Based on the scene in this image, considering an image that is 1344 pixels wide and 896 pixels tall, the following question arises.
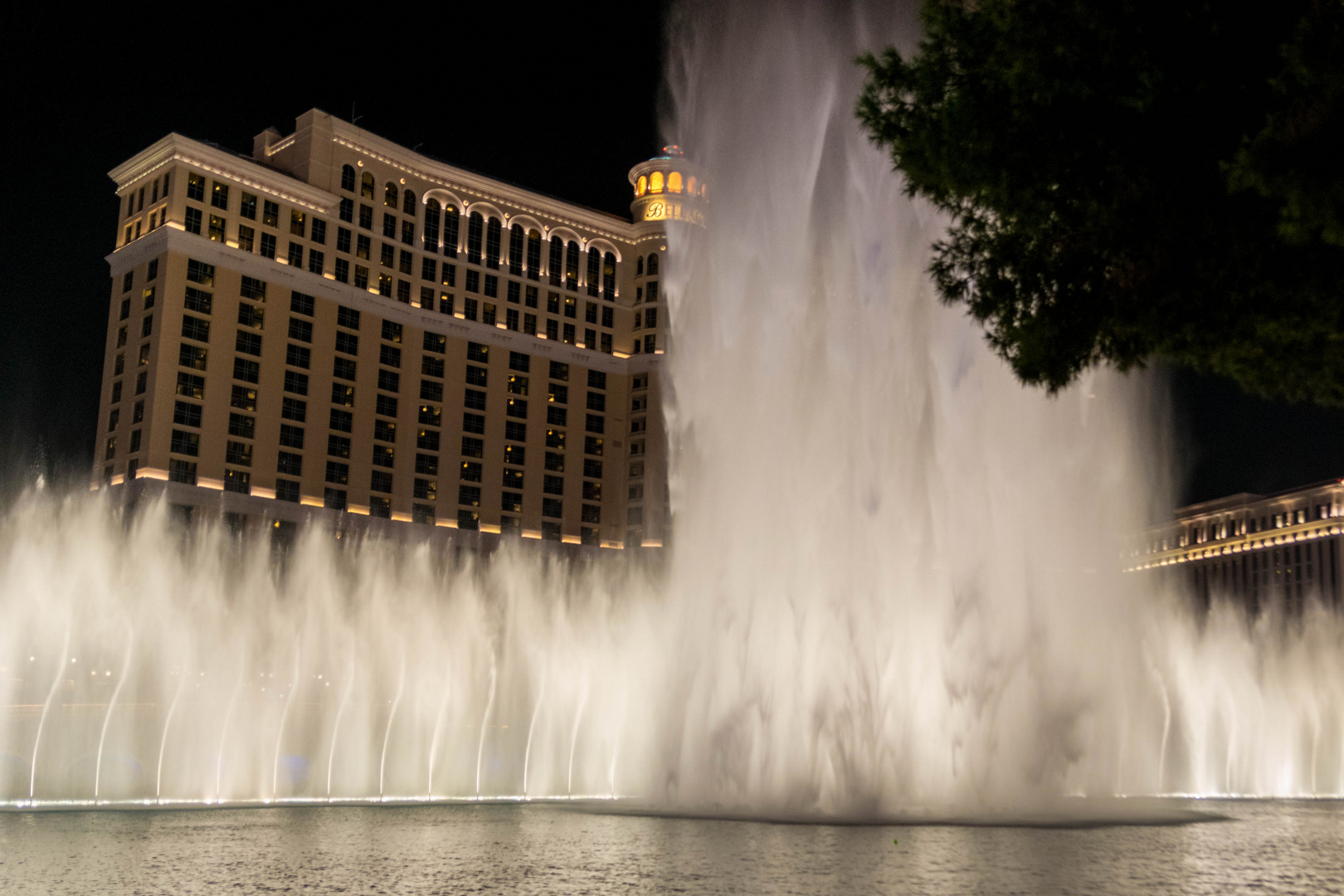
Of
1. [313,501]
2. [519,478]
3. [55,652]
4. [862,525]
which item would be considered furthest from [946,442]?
[519,478]

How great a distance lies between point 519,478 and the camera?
9738 cm

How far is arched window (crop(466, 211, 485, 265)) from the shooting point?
9850 cm

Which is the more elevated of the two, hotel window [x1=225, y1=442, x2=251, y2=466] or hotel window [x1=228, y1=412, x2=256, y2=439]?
hotel window [x1=228, y1=412, x2=256, y2=439]

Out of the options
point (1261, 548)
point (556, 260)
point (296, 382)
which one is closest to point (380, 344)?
point (296, 382)

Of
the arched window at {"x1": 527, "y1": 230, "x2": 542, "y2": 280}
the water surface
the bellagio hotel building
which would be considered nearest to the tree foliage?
the water surface

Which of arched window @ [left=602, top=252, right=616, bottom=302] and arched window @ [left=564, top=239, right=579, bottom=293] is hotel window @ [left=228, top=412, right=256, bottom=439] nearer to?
arched window @ [left=564, top=239, right=579, bottom=293]

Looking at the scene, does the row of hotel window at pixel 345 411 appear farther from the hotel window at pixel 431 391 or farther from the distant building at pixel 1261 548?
the distant building at pixel 1261 548

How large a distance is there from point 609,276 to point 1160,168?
98355 mm

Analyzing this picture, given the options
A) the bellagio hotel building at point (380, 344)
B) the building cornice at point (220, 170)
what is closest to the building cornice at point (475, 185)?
the bellagio hotel building at point (380, 344)

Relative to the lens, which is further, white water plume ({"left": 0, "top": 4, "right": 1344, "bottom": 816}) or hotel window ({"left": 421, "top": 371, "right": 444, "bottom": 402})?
hotel window ({"left": 421, "top": 371, "right": 444, "bottom": 402})

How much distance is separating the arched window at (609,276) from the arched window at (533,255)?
22.3 feet

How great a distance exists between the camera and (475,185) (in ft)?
321

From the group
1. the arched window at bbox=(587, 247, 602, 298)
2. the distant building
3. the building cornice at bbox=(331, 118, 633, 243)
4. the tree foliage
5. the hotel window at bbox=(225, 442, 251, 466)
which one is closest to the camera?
the tree foliage

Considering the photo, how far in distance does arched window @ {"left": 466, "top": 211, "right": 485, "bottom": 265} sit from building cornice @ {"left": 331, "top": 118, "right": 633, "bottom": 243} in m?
1.72
